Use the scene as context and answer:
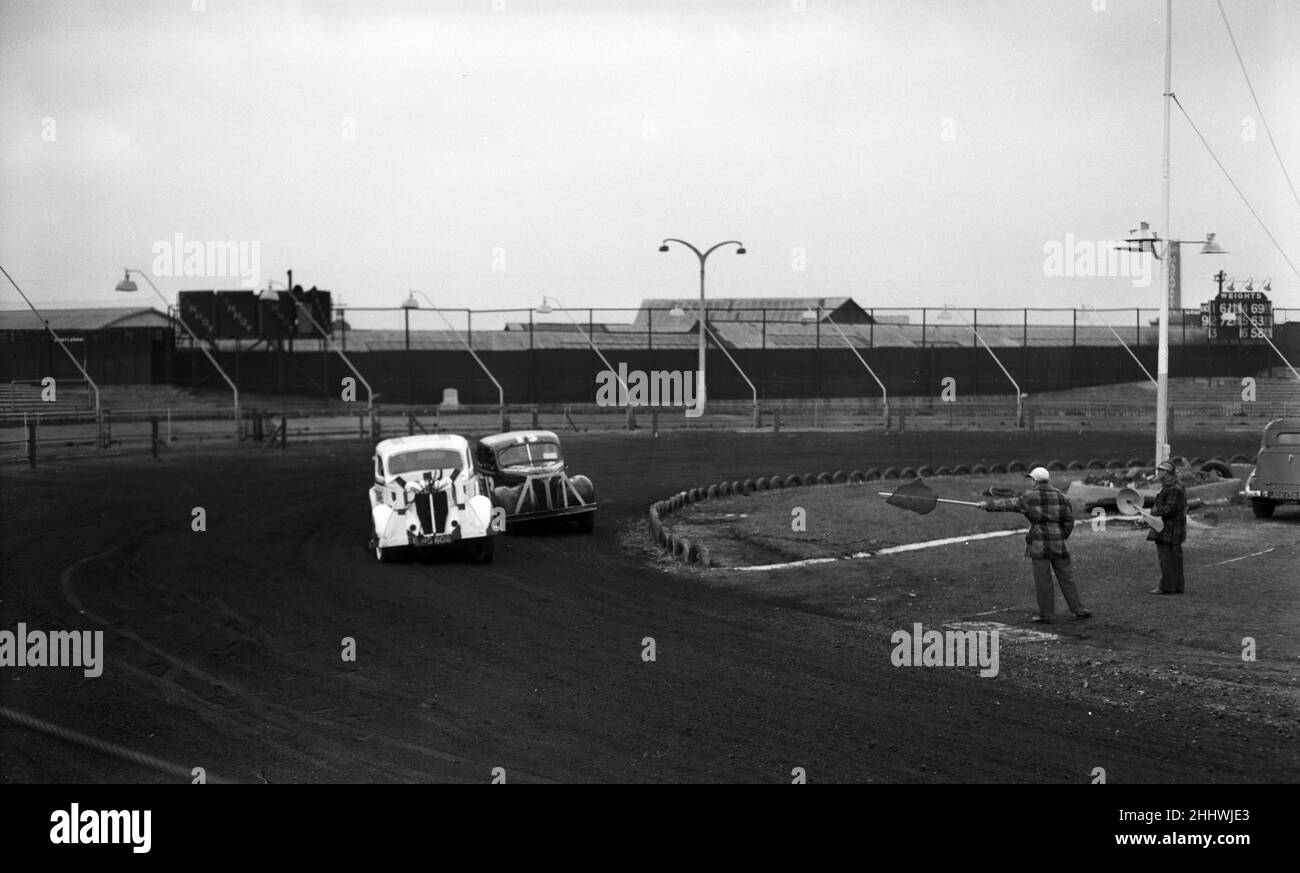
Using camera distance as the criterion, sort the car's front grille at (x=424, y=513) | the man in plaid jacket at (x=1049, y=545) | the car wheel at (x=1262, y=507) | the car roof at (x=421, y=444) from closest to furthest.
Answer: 1. the man in plaid jacket at (x=1049, y=545)
2. the car's front grille at (x=424, y=513)
3. the car roof at (x=421, y=444)
4. the car wheel at (x=1262, y=507)

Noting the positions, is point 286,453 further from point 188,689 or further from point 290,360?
point 188,689

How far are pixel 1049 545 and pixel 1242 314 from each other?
2035 inches

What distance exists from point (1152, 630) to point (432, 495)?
33.3ft

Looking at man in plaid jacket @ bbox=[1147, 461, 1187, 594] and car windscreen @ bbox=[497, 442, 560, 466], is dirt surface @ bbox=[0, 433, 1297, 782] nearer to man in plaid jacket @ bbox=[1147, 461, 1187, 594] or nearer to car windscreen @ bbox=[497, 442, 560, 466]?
man in plaid jacket @ bbox=[1147, 461, 1187, 594]

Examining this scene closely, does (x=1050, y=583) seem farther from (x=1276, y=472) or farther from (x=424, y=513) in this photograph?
(x=1276, y=472)

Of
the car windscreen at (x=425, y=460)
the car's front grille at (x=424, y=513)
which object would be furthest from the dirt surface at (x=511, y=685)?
the car windscreen at (x=425, y=460)

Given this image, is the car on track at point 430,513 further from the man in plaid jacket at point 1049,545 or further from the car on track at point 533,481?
the man in plaid jacket at point 1049,545

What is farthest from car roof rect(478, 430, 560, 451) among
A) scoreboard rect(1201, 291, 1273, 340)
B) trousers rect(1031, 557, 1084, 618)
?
scoreboard rect(1201, 291, 1273, 340)

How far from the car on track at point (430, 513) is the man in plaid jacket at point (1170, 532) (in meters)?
9.36

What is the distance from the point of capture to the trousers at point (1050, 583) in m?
13.5

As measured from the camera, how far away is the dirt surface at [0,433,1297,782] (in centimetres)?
882

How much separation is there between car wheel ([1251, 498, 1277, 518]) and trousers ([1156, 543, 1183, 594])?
27.5ft

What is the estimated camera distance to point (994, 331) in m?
70.6

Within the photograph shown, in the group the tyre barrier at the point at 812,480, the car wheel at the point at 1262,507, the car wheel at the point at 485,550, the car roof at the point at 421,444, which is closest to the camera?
the car wheel at the point at 485,550
